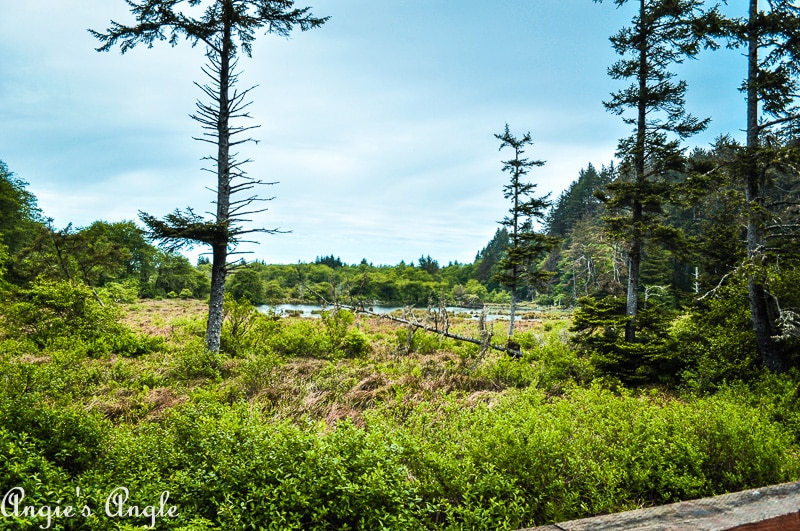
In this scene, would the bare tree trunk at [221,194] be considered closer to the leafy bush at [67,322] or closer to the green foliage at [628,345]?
the leafy bush at [67,322]

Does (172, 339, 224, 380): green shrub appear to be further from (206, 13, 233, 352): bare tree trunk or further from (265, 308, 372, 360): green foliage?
(265, 308, 372, 360): green foliage

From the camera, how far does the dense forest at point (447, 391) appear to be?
312cm

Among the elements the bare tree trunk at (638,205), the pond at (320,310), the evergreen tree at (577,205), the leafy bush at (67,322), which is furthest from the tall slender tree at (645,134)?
the evergreen tree at (577,205)

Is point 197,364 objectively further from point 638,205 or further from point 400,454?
point 638,205

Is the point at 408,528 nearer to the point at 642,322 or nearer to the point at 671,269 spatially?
the point at 642,322

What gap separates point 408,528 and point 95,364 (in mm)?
10529

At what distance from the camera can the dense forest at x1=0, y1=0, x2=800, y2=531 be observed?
312 cm

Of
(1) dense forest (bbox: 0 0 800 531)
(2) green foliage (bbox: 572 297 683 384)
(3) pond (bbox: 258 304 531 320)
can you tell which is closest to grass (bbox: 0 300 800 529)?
(1) dense forest (bbox: 0 0 800 531)

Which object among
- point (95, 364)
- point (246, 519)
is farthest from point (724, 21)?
point (95, 364)

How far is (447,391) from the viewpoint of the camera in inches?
360

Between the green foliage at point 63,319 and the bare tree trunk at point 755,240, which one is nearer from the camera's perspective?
the bare tree trunk at point 755,240

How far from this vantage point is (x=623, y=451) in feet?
14.0

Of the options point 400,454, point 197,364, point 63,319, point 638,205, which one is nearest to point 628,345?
point 638,205

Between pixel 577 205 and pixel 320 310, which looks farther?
pixel 577 205
